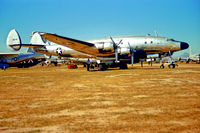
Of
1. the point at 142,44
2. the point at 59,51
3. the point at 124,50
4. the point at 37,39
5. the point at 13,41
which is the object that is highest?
the point at 37,39

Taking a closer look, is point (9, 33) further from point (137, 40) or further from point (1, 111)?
point (1, 111)

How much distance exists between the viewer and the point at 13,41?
72.1 feet

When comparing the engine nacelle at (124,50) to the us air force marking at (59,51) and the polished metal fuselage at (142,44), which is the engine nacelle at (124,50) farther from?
the us air force marking at (59,51)

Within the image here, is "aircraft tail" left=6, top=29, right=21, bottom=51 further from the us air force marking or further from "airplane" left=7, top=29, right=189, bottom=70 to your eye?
the us air force marking

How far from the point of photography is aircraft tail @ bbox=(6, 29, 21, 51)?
854 inches

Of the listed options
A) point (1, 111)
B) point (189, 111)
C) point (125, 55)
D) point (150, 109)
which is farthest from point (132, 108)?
point (125, 55)

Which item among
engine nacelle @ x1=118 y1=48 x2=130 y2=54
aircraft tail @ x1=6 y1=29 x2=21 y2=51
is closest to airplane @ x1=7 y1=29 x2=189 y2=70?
engine nacelle @ x1=118 y1=48 x2=130 y2=54

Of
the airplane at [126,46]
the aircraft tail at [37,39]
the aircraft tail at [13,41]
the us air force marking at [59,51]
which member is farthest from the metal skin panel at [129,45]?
the aircraft tail at [37,39]

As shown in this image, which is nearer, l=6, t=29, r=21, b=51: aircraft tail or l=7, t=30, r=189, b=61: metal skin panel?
l=7, t=30, r=189, b=61: metal skin panel

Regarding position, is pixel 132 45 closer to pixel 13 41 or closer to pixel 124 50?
pixel 124 50

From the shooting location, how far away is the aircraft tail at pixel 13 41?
21.7 m

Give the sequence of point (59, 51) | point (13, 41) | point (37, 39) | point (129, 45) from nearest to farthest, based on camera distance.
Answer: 1. point (129, 45)
2. point (13, 41)
3. point (59, 51)
4. point (37, 39)

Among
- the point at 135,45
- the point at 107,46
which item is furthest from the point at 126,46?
the point at 107,46

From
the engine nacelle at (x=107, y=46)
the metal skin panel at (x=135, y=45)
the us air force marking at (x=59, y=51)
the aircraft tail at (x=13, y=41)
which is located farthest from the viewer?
the us air force marking at (x=59, y=51)
